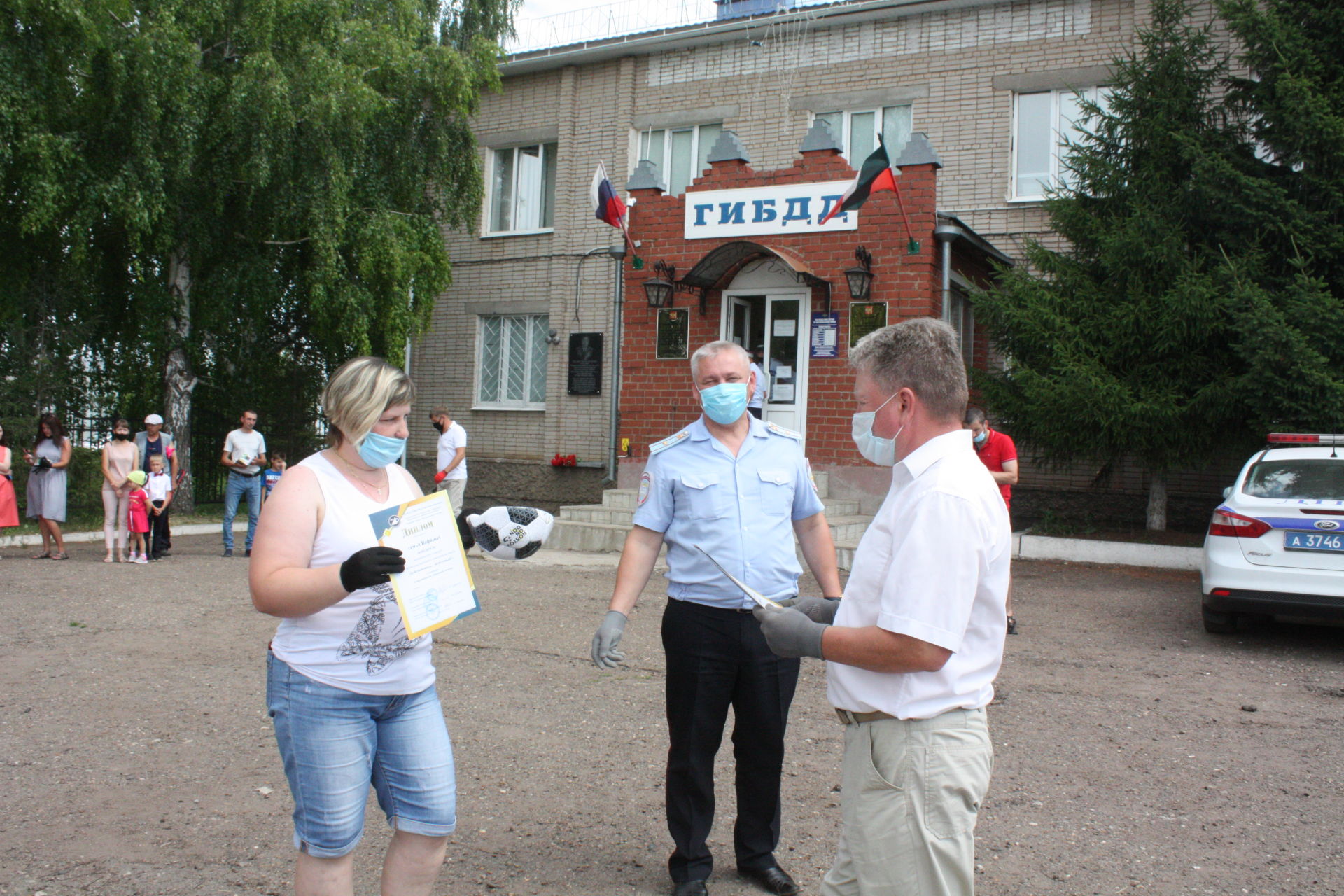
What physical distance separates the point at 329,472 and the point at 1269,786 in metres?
4.41

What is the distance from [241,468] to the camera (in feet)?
40.3

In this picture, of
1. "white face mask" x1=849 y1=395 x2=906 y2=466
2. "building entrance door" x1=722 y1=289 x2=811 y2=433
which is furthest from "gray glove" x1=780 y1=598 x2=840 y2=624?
"building entrance door" x1=722 y1=289 x2=811 y2=433

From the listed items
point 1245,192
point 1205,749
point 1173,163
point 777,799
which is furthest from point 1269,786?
point 1173,163

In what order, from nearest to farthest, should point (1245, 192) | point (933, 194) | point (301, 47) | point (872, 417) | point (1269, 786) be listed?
point (872, 417)
point (1269, 786)
point (1245, 192)
point (933, 194)
point (301, 47)

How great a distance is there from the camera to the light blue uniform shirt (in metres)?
3.68

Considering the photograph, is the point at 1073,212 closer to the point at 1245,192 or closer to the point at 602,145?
the point at 1245,192

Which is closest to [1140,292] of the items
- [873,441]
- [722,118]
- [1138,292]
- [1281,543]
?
[1138,292]

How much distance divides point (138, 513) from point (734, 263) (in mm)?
7977

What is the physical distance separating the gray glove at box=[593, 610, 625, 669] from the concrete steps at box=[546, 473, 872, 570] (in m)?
8.37

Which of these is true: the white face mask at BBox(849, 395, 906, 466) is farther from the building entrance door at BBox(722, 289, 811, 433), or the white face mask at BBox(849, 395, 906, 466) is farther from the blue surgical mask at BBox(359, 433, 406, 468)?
the building entrance door at BBox(722, 289, 811, 433)

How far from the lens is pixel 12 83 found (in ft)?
41.5

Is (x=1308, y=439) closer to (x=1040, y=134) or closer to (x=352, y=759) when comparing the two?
(x=1040, y=134)

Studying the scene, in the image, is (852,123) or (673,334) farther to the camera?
(852,123)

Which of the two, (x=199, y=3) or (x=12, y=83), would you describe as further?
(x=199, y=3)
